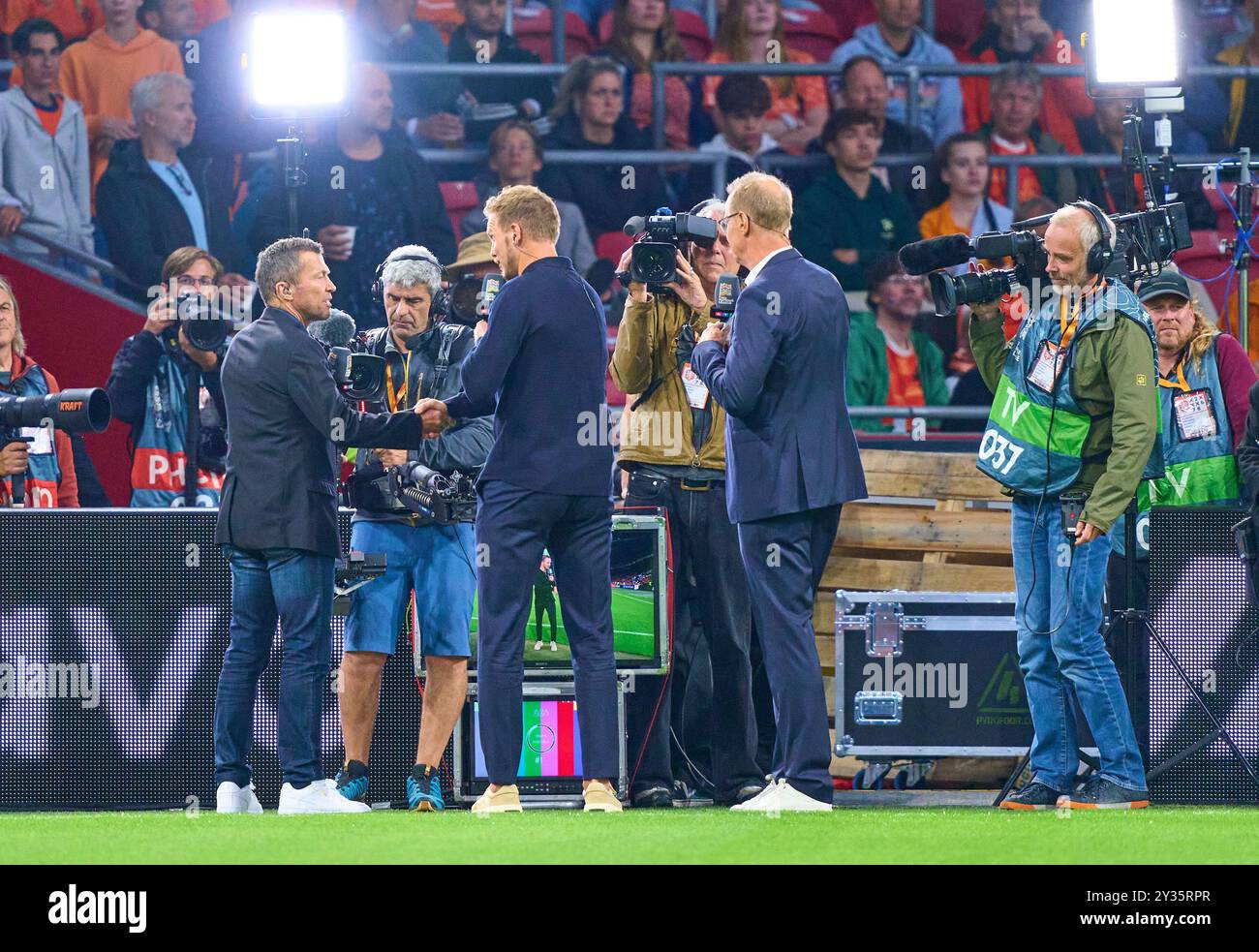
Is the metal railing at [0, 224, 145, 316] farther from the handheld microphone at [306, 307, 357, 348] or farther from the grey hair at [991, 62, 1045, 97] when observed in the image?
the grey hair at [991, 62, 1045, 97]

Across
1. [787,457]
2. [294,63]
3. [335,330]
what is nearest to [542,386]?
[787,457]

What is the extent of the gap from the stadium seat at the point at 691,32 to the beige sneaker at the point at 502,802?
645 centimetres

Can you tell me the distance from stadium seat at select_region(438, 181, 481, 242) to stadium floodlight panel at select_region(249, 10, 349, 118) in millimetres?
2554

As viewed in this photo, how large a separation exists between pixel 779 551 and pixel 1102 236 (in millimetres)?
1497

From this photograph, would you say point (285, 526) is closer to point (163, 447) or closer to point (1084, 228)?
point (163, 447)

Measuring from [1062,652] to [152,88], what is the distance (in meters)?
5.82

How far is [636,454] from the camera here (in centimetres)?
684

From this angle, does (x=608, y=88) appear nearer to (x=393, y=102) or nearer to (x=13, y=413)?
(x=393, y=102)

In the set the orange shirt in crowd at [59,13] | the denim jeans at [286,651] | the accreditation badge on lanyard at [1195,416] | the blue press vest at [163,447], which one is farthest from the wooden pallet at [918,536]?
the orange shirt in crowd at [59,13]

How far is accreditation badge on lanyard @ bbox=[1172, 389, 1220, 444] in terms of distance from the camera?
762cm

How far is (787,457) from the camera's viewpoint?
5938 millimetres

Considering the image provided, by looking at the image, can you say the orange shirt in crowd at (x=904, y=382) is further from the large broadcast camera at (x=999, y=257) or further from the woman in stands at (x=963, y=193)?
the large broadcast camera at (x=999, y=257)

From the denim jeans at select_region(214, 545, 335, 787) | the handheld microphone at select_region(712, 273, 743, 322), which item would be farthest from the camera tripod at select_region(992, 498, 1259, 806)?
the denim jeans at select_region(214, 545, 335, 787)
